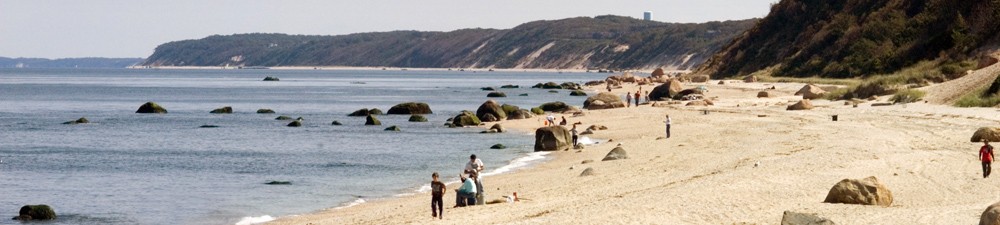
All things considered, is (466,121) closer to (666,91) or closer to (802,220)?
(666,91)

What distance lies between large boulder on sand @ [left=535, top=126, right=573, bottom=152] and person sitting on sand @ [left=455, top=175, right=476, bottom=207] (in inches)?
673

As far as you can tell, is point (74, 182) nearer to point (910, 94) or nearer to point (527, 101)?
point (910, 94)

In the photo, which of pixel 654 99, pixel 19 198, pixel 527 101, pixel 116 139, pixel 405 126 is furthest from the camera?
pixel 527 101

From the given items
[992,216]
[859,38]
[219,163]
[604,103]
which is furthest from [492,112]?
[859,38]

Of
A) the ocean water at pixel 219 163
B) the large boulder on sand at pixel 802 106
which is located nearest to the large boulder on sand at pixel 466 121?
the ocean water at pixel 219 163

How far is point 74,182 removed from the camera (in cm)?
3522

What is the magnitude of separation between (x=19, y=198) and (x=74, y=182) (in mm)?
3896

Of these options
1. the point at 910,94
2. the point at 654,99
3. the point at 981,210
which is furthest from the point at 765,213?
the point at 654,99

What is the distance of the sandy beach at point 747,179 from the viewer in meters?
20.1

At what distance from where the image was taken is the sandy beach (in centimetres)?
2014

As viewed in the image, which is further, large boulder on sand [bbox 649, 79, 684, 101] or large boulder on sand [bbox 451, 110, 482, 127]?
large boulder on sand [bbox 649, 79, 684, 101]

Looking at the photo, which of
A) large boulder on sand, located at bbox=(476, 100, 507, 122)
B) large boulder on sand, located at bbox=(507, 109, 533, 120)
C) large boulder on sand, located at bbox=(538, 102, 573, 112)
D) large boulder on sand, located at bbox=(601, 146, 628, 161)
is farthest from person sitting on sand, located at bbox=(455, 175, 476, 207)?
large boulder on sand, located at bbox=(538, 102, 573, 112)

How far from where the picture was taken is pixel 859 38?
99375mm

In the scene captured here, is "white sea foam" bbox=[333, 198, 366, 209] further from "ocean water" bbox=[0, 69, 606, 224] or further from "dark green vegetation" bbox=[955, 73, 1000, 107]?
"dark green vegetation" bbox=[955, 73, 1000, 107]
